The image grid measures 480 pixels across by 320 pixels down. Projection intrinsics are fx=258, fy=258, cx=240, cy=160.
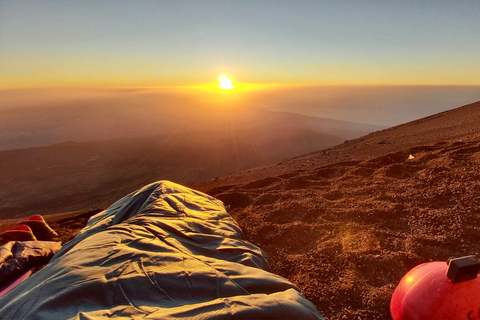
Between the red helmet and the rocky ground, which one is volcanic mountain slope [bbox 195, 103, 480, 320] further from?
the red helmet

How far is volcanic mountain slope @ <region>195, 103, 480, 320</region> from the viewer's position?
279cm

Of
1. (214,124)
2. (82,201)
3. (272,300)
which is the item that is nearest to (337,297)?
(272,300)

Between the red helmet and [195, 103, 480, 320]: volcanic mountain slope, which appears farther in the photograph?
[195, 103, 480, 320]: volcanic mountain slope

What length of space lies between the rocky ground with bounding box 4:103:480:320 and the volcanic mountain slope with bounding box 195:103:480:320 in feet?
0.04

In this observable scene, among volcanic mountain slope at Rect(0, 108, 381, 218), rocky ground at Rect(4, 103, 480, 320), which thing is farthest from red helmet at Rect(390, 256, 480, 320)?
volcanic mountain slope at Rect(0, 108, 381, 218)

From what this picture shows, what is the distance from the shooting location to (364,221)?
3990mm

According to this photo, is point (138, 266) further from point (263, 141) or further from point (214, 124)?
point (214, 124)

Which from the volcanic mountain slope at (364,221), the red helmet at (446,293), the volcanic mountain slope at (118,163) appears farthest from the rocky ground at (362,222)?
the volcanic mountain slope at (118,163)

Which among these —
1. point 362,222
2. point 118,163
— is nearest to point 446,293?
point 362,222

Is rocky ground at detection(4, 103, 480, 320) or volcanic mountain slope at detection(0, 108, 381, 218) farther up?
rocky ground at detection(4, 103, 480, 320)

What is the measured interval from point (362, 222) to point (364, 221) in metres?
0.04

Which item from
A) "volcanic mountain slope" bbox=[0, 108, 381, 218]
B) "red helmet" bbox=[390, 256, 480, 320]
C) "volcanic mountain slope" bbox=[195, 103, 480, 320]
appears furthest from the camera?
"volcanic mountain slope" bbox=[0, 108, 381, 218]

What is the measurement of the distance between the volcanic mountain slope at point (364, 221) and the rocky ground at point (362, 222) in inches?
0.4

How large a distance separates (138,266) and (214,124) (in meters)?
69.1
